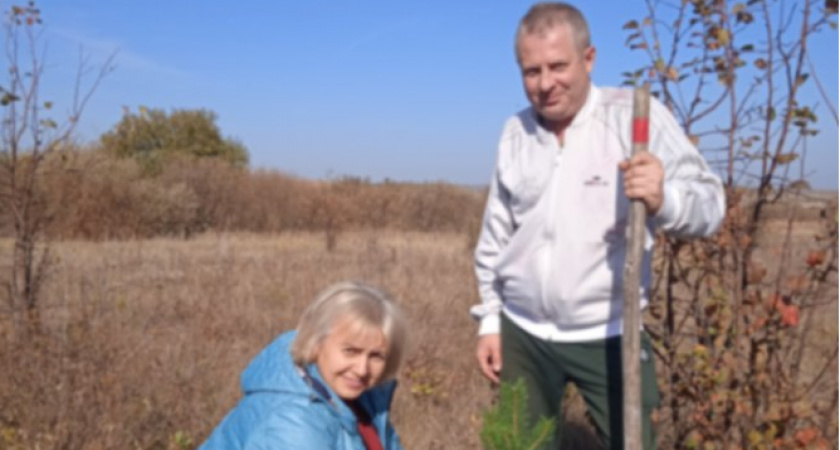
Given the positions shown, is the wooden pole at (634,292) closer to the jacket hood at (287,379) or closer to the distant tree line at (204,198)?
the jacket hood at (287,379)

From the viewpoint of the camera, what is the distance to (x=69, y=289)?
7.55 meters

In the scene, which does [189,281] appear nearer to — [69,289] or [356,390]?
[69,289]

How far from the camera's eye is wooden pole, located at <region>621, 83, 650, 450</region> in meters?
1.82

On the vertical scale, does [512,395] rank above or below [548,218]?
below

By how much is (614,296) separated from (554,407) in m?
0.42

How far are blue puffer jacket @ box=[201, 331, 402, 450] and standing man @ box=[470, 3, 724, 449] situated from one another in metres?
0.52

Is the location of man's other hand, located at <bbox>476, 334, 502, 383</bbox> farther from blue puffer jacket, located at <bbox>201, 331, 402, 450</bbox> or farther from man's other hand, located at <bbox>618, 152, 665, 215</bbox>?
man's other hand, located at <bbox>618, 152, 665, 215</bbox>

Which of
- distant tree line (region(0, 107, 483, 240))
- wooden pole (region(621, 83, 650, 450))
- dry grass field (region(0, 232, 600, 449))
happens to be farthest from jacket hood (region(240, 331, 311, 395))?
distant tree line (region(0, 107, 483, 240))

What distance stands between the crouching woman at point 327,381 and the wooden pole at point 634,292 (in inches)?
25.1

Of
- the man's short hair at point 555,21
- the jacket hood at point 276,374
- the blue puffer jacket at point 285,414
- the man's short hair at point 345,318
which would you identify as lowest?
the blue puffer jacket at point 285,414

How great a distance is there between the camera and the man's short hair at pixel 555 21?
2.09 meters

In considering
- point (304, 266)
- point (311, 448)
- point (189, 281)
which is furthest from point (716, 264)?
point (304, 266)

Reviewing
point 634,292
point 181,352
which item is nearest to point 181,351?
point 181,352

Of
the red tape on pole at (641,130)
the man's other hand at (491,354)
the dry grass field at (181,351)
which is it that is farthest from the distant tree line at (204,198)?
the red tape on pole at (641,130)
